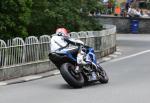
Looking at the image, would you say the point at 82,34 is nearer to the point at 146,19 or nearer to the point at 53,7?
the point at 53,7

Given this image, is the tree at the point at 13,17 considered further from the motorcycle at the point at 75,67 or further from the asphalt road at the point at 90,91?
the motorcycle at the point at 75,67

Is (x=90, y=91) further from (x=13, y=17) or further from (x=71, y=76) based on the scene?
(x=13, y=17)

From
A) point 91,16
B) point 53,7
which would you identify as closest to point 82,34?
point 53,7

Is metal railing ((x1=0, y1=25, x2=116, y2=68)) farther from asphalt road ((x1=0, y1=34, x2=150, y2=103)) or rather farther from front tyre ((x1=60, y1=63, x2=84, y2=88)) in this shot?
front tyre ((x1=60, y1=63, x2=84, y2=88))

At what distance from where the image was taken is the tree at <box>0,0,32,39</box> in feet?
60.1

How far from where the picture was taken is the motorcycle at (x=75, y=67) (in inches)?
557

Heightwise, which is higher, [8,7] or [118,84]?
[8,7]

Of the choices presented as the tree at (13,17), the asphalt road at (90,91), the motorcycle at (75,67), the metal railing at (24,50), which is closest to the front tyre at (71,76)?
the motorcycle at (75,67)

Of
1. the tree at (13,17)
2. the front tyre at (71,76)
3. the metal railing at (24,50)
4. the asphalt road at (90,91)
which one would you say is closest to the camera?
the asphalt road at (90,91)

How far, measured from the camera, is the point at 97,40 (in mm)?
23141

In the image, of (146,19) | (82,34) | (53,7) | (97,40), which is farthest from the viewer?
(146,19)

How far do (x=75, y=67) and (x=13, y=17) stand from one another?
5.03 metres

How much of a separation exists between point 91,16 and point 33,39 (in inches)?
457

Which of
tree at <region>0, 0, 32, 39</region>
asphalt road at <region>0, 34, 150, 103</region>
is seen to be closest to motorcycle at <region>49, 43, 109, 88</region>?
asphalt road at <region>0, 34, 150, 103</region>
